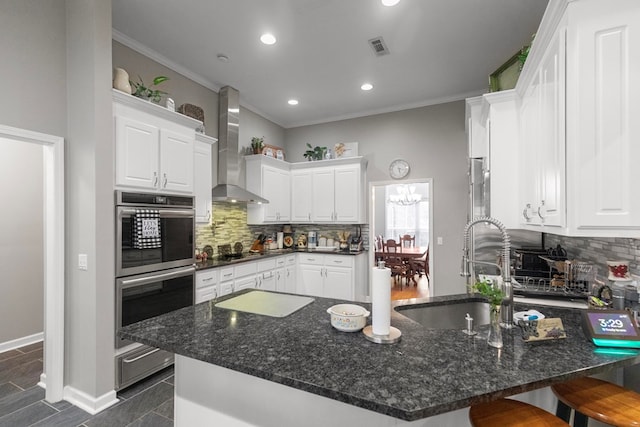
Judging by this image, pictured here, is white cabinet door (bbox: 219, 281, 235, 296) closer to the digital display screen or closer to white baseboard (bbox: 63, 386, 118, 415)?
white baseboard (bbox: 63, 386, 118, 415)

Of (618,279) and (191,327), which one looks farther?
(618,279)

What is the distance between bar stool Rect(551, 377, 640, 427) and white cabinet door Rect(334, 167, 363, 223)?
3667 millimetres

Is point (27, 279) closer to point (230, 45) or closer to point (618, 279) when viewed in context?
point (230, 45)

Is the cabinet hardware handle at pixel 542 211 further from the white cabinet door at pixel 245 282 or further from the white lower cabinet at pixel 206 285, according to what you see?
the white cabinet door at pixel 245 282

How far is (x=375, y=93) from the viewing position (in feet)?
14.0

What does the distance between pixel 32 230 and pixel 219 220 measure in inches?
83.1

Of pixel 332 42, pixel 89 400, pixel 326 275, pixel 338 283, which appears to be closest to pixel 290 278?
pixel 326 275

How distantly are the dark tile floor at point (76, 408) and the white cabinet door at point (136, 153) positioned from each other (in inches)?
68.3

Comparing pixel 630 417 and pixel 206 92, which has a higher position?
pixel 206 92

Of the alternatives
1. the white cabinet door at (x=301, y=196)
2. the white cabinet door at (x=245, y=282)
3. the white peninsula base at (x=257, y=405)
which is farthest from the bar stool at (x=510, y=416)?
the white cabinet door at (x=301, y=196)

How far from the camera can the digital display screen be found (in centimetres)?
116

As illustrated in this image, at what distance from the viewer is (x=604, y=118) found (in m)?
1.30

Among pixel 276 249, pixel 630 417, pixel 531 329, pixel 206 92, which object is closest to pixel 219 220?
pixel 276 249

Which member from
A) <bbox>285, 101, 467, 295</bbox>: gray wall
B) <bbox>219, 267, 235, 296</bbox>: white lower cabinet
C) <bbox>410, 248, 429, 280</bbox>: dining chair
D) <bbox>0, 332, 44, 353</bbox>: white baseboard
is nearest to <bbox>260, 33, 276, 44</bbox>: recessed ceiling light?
<bbox>285, 101, 467, 295</bbox>: gray wall
